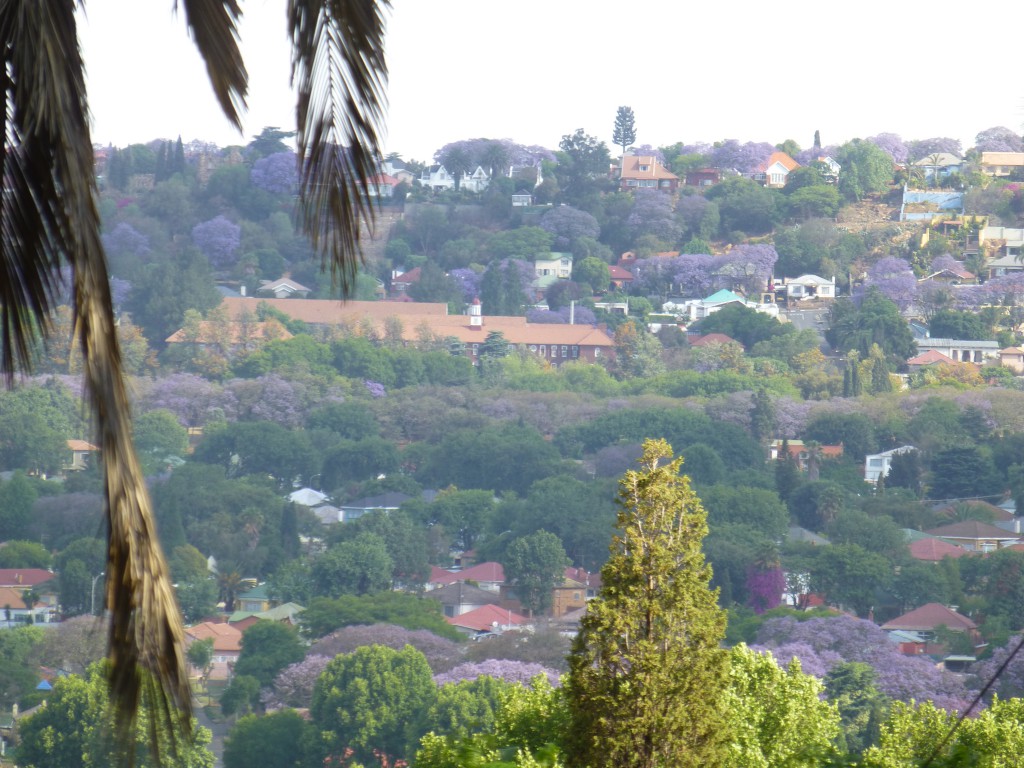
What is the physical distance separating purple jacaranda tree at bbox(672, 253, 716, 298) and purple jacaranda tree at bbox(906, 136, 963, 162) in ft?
76.3

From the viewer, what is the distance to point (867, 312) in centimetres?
7362

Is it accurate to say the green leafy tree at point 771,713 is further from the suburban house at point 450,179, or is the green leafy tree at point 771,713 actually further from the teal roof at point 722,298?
the suburban house at point 450,179

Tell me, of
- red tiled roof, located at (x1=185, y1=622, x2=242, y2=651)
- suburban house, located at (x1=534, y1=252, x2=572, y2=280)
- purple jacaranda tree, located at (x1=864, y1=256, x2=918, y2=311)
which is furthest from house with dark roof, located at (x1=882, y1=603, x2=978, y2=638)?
suburban house, located at (x1=534, y1=252, x2=572, y2=280)

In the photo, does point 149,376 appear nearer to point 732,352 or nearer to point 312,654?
point 732,352

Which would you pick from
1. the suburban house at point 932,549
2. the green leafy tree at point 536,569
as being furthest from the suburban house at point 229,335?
the suburban house at point 932,549

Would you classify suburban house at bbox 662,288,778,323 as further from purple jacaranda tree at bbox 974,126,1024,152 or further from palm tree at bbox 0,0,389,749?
palm tree at bbox 0,0,389,749

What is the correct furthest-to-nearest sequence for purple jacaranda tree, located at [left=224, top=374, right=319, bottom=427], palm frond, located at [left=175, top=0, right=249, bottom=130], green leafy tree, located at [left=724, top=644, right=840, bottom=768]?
purple jacaranda tree, located at [left=224, top=374, right=319, bottom=427], green leafy tree, located at [left=724, top=644, right=840, bottom=768], palm frond, located at [left=175, top=0, right=249, bottom=130]

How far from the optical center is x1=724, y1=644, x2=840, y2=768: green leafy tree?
8.19 meters

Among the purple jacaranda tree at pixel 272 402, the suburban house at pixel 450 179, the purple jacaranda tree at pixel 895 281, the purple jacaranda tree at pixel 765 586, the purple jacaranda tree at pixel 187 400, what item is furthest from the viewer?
the suburban house at pixel 450 179

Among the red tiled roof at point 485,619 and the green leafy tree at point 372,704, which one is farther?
the red tiled roof at point 485,619

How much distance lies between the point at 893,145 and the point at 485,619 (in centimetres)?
6949

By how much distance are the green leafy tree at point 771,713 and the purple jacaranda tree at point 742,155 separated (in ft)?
311

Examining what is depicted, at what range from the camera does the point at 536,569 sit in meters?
45.6

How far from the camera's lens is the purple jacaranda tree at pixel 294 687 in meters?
32.7
